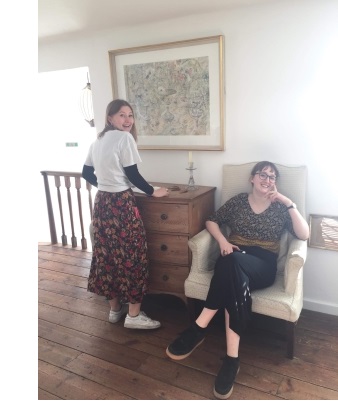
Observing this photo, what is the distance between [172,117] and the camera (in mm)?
2576

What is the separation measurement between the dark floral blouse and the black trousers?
0.14 m

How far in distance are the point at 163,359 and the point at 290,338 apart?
74cm

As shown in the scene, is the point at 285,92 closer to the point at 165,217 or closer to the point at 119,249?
the point at 165,217

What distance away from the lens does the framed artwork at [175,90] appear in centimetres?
235

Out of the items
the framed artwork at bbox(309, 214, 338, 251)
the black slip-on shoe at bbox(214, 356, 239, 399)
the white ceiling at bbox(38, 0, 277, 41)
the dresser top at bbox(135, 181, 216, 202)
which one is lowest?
the black slip-on shoe at bbox(214, 356, 239, 399)

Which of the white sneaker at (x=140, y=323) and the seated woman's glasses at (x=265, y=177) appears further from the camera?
the white sneaker at (x=140, y=323)

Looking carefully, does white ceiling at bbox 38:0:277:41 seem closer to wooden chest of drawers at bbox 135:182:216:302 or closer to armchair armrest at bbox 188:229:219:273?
wooden chest of drawers at bbox 135:182:216:302

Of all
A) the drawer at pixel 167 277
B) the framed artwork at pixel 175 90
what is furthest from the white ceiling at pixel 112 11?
the drawer at pixel 167 277

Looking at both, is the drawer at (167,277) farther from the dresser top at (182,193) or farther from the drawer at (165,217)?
the dresser top at (182,193)

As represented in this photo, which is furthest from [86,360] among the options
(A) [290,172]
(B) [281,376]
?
(A) [290,172]

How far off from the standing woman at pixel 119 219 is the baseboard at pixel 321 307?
44.0 inches

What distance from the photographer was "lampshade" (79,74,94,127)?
3.09 metres

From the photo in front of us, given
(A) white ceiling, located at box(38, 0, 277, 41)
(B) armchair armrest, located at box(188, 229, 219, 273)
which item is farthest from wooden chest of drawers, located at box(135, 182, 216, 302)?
(A) white ceiling, located at box(38, 0, 277, 41)

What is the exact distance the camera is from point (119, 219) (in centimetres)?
208
